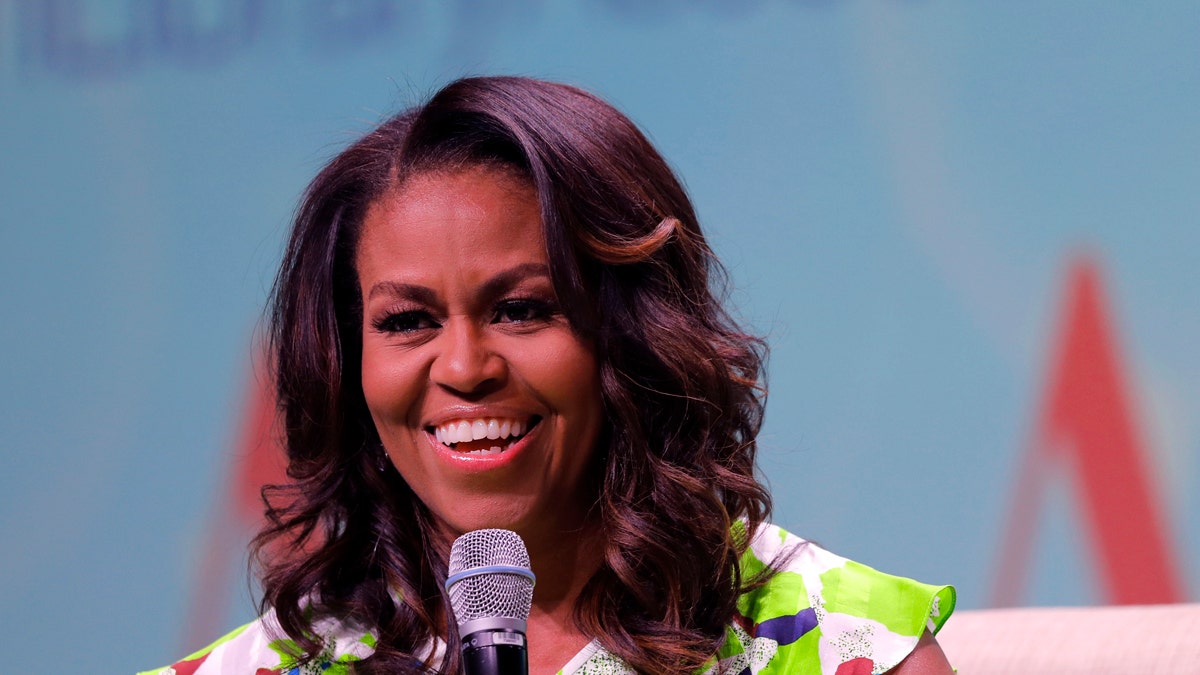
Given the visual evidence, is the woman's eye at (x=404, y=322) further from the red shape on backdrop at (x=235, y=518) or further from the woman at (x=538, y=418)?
the red shape on backdrop at (x=235, y=518)

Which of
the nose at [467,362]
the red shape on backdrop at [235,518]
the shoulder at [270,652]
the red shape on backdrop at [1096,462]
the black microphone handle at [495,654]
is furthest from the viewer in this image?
the red shape on backdrop at [235,518]

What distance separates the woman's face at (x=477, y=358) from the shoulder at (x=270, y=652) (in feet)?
0.92

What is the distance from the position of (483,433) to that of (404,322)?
154 millimetres

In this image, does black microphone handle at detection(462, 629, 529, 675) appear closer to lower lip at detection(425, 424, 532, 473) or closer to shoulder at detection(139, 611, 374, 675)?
lower lip at detection(425, 424, 532, 473)

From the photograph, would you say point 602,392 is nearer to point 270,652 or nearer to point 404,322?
point 404,322

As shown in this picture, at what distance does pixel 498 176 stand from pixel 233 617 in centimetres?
144

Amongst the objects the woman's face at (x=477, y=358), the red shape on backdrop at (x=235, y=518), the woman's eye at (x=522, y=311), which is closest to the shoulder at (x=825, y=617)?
the woman's face at (x=477, y=358)

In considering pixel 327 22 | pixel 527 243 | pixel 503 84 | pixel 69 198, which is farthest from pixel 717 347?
pixel 69 198

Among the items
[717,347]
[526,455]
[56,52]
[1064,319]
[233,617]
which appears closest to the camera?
[526,455]

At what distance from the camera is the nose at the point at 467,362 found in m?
1.44

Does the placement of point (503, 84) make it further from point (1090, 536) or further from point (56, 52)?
point (56, 52)

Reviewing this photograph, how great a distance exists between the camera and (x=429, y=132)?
1565 mm

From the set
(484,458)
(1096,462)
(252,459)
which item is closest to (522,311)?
(484,458)

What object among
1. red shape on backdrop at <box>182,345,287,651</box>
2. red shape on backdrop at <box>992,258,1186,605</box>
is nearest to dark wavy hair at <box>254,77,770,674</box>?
red shape on backdrop at <box>992,258,1186,605</box>
